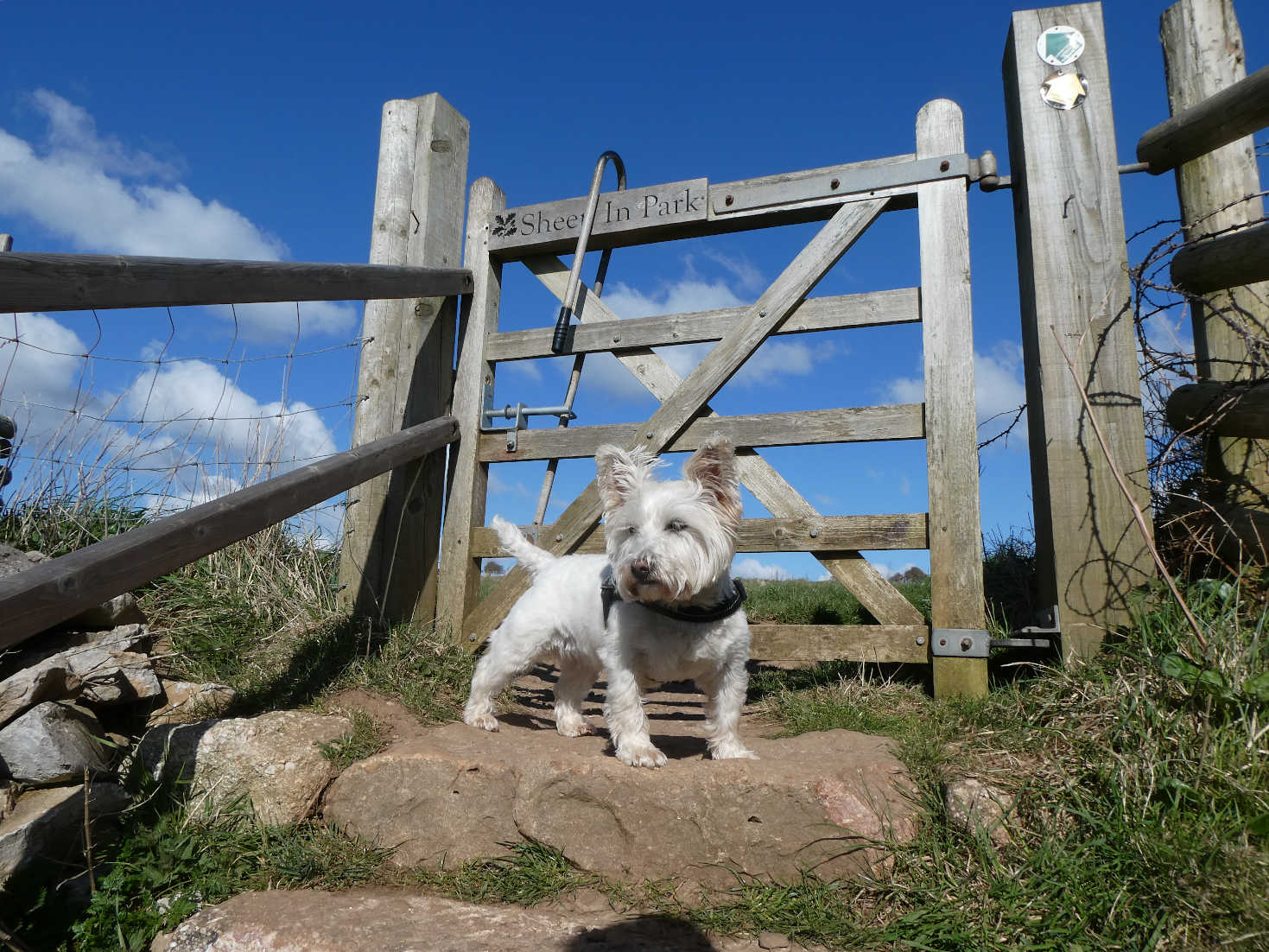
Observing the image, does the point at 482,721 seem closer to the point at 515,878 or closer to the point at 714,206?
the point at 515,878

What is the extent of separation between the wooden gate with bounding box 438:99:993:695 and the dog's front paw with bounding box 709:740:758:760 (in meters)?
1.20

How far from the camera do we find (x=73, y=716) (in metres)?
3.65

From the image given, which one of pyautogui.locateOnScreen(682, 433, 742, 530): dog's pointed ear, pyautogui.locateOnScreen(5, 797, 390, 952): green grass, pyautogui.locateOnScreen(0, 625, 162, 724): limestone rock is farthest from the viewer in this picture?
pyautogui.locateOnScreen(682, 433, 742, 530): dog's pointed ear

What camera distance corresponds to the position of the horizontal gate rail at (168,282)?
2672 mm

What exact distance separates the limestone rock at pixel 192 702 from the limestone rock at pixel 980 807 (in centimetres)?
366

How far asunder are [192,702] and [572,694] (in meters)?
2.08

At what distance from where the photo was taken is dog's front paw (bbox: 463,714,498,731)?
14.3ft

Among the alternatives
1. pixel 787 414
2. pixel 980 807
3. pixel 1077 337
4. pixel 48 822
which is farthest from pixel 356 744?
pixel 1077 337

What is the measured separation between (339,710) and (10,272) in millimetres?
2538

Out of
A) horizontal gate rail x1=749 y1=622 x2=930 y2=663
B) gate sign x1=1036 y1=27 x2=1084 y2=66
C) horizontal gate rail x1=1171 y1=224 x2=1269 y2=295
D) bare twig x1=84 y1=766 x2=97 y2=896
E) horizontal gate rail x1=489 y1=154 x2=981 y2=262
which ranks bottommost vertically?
bare twig x1=84 y1=766 x2=97 y2=896

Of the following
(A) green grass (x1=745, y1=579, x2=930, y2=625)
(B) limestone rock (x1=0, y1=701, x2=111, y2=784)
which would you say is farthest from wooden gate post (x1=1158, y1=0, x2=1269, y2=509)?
(B) limestone rock (x1=0, y1=701, x2=111, y2=784)

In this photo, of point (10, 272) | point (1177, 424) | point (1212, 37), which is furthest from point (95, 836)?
point (1212, 37)

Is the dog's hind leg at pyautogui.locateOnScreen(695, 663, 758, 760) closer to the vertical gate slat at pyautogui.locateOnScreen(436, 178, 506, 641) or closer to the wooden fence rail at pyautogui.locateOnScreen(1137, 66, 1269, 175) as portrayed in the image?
the vertical gate slat at pyautogui.locateOnScreen(436, 178, 506, 641)

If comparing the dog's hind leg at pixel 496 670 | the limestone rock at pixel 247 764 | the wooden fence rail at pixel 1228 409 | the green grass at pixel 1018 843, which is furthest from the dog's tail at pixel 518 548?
the wooden fence rail at pixel 1228 409
